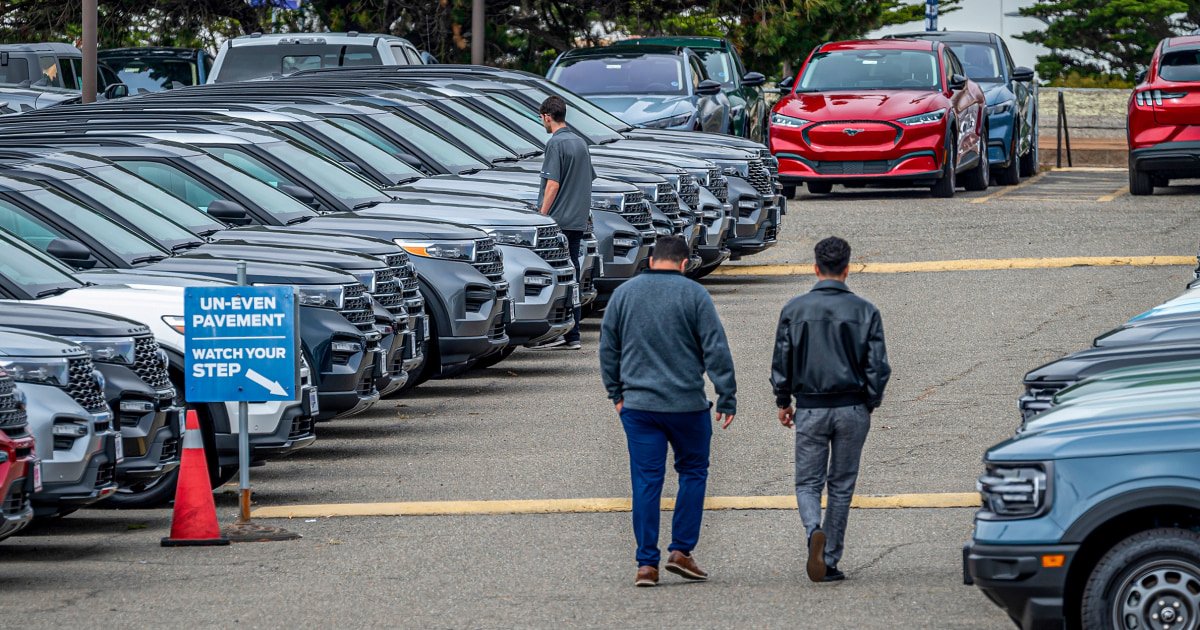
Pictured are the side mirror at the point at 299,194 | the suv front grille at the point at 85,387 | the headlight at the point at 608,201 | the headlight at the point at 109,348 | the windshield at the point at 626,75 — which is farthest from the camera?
the windshield at the point at 626,75

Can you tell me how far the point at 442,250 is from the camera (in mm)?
13414

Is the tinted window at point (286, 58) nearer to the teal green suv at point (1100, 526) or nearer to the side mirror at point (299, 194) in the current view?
the side mirror at point (299, 194)

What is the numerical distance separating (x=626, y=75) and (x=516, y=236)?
31.3 feet

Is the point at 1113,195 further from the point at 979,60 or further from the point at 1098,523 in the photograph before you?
the point at 1098,523

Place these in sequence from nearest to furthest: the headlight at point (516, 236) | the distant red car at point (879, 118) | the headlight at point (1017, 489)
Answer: the headlight at point (1017, 489)
the headlight at point (516, 236)
the distant red car at point (879, 118)

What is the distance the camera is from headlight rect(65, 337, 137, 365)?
9.40m

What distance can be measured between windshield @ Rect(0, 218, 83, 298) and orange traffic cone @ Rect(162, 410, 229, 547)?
4.46 feet

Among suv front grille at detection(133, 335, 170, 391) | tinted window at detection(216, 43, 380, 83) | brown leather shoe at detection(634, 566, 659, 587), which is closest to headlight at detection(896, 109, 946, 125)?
tinted window at detection(216, 43, 380, 83)

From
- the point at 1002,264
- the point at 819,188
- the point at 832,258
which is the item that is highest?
the point at 832,258

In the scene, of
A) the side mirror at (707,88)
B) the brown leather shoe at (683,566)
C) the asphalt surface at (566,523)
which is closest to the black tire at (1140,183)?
the side mirror at (707,88)

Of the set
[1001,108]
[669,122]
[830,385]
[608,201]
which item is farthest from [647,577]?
[1001,108]

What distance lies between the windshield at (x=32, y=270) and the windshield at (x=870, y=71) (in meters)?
15.6

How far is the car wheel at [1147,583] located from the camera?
21.6 feet

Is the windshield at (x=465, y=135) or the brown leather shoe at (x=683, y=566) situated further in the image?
the windshield at (x=465, y=135)
